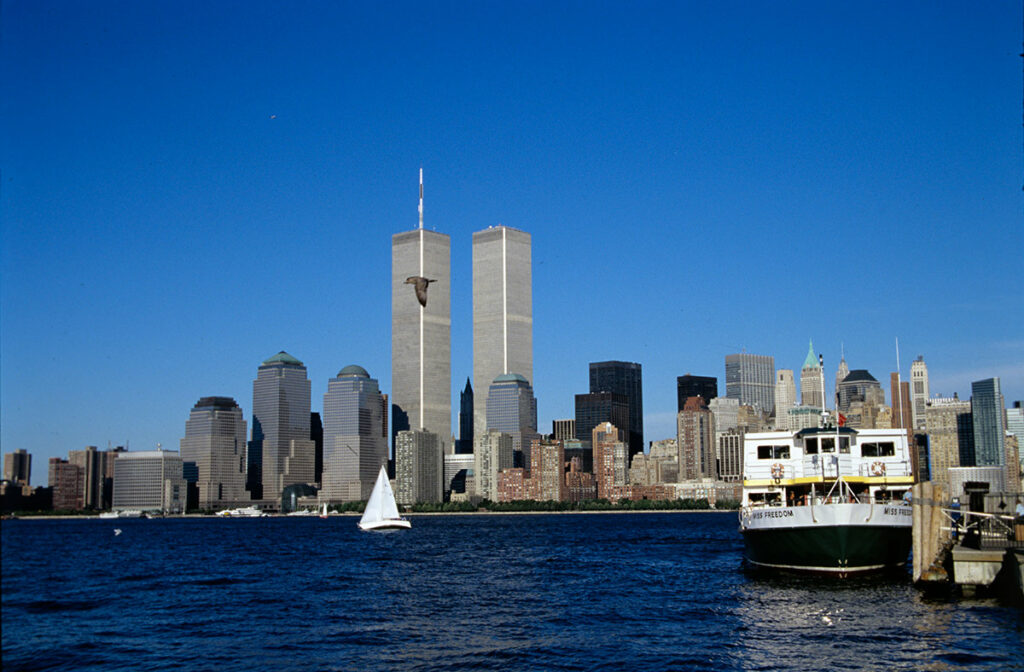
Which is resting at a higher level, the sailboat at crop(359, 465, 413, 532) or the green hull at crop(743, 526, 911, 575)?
the green hull at crop(743, 526, 911, 575)

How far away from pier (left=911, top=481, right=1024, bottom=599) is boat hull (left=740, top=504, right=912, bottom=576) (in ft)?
9.75

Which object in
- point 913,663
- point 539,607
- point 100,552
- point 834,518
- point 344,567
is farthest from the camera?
point 100,552

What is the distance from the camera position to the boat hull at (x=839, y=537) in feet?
200

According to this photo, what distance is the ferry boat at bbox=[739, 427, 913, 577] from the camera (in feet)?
201

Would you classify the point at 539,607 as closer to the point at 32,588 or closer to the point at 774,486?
the point at 774,486

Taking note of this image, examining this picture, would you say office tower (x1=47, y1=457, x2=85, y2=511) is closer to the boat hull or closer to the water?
the water

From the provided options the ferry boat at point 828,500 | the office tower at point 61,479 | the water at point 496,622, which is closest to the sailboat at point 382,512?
the water at point 496,622

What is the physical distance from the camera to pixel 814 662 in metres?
38.5

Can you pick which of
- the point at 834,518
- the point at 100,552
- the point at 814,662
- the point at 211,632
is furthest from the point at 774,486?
the point at 100,552

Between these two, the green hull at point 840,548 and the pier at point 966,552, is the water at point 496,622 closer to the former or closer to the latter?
the green hull at point 840,548

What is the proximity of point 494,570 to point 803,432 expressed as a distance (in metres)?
30.8

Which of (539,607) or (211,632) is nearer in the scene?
(211,632)

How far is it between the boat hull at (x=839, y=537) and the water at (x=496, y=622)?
1.39 meters

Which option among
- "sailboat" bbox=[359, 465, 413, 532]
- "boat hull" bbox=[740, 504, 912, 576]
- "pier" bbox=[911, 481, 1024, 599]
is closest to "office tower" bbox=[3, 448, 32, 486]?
"pier" bbox=[911, 481, 1024, 599]
